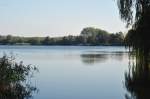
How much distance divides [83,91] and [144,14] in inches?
162

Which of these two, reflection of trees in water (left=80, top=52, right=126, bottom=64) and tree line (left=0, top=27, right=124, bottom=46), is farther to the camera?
tree line (left=0, top=27, right=124, bottom=46)

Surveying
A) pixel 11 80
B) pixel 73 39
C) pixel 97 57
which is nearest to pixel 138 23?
pixel 11 80

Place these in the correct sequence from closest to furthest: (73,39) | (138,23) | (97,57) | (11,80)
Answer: (11,80) < (138,23) < (97,57) < (73,39)

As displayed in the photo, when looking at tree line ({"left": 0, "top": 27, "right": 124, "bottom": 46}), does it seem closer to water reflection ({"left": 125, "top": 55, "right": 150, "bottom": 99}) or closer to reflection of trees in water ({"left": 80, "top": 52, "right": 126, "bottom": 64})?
reflection of trees in water ({"left": 80, "top": 52, "right": 126, "bottom": 64})

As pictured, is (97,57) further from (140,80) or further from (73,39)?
(73,39)

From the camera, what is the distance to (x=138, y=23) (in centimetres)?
1664

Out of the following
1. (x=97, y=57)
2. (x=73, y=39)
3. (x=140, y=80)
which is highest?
(x=73, y=39)

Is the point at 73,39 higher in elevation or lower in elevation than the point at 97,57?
higher

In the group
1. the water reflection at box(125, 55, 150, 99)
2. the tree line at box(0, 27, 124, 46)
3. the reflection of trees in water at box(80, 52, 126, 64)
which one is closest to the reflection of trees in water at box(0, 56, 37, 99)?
the water reflection at box(125, 55, 150, 99)

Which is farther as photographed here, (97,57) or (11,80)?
(97,57)

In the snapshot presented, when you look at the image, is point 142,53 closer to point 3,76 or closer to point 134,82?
point 134,82

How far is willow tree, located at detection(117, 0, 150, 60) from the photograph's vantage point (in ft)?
53.2

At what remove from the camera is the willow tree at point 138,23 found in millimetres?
16219

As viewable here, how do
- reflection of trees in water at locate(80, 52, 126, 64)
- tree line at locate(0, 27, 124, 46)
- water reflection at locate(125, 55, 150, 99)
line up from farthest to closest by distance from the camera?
1. tree line at locate(0, 27, 124, 46)
2. reflection of trees in water at locate(80, 52, 126, 64)
3. water reflection at locate(125, 55, 150, 99)
